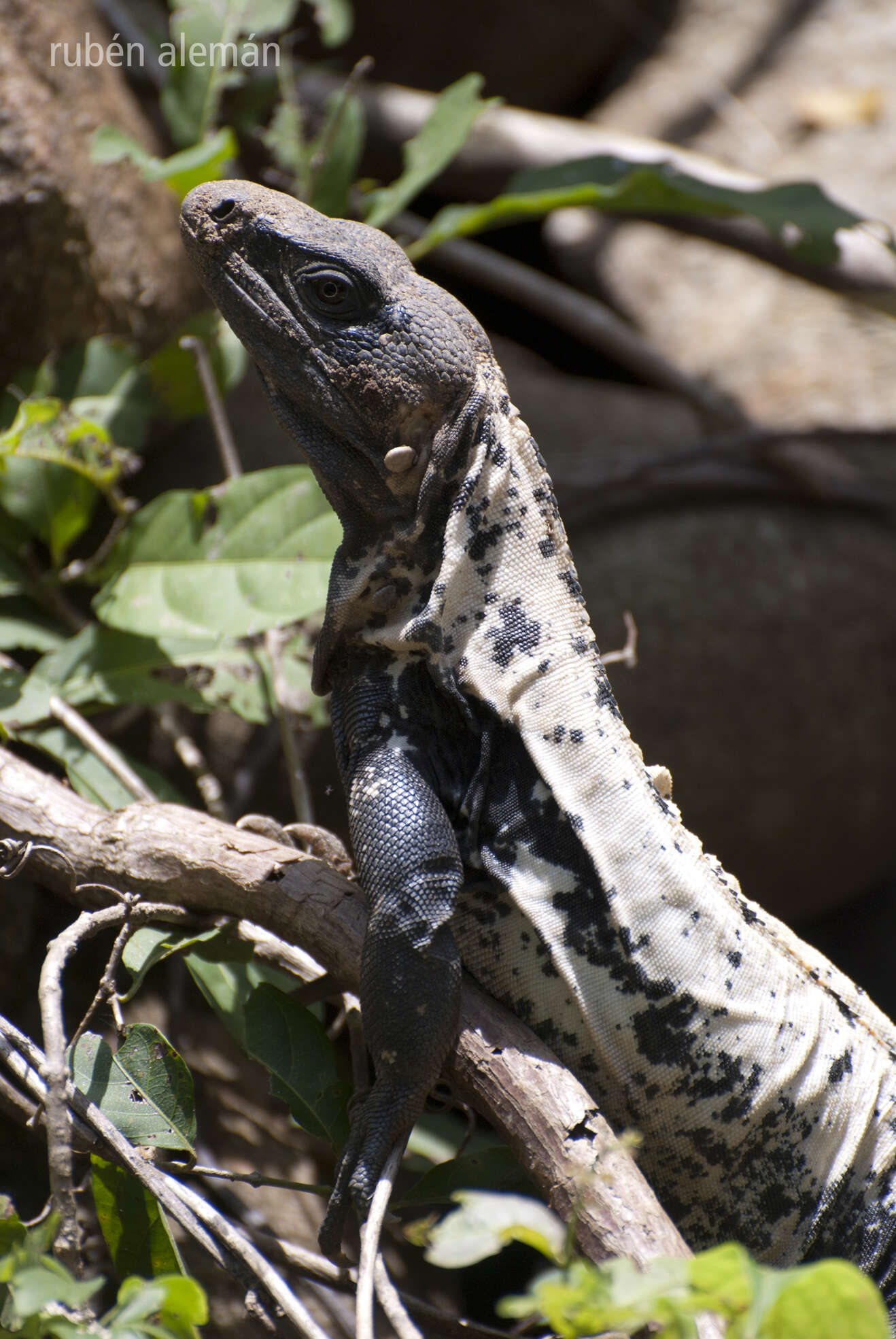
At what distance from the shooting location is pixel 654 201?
4.51 meters

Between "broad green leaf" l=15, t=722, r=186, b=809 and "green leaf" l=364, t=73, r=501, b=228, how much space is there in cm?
260

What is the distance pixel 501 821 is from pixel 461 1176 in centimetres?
84

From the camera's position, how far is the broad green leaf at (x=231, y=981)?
8.84 ft

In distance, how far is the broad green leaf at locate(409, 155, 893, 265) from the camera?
168 inches

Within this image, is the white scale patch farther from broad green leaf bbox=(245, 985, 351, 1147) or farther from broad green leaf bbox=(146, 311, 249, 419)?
broad green leaf bbox=(146, 311, 249, 419)

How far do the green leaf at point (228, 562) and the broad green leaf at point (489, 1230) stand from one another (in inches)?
75.6

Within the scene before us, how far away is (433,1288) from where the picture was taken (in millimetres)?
3939

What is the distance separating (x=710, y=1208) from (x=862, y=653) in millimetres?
3923

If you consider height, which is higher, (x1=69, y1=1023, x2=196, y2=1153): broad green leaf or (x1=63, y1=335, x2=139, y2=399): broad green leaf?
(x1=63, y1=335, x2=139, y2=399): broad green leaf

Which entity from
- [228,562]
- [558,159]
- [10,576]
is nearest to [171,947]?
[228,562]

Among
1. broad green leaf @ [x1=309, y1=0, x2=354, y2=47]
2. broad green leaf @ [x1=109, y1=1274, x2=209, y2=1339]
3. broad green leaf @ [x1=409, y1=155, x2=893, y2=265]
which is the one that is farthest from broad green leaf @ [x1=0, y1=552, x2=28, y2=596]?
broad green leaf @ [x1=309, y1=0, x2=354, y2=47]

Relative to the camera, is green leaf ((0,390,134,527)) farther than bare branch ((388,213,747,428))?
No

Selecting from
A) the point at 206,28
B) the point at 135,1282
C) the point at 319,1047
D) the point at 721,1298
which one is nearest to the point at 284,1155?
the point at 319,1047
